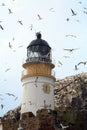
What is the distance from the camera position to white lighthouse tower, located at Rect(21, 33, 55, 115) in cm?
5534

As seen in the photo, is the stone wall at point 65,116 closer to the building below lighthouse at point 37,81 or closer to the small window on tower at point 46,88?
the building below lighthouse at point 37,81

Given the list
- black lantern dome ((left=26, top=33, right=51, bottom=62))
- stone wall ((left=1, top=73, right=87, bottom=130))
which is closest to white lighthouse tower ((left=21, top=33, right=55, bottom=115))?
black lantern dome ((left=26, top=33, right=51, bottom=62))

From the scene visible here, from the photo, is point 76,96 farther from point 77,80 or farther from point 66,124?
point 66,124

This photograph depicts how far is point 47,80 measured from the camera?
56469mm

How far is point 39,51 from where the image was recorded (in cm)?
5703

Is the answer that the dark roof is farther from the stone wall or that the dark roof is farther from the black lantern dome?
the stone wall

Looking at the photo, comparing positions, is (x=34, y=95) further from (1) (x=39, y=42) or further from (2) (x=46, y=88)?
(1) (x=39, y=42)

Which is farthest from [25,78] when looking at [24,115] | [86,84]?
[86,84]

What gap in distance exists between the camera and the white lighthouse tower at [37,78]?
5534 cm

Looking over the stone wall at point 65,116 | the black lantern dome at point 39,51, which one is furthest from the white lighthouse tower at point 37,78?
the stone wall at point 65,116

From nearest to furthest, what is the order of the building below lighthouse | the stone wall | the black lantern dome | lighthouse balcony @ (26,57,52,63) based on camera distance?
the stone wall, the building below lighthouse, the black lantern dome, lighthouse balcony @ (26,57,52,63)

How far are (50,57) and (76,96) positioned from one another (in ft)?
31.1

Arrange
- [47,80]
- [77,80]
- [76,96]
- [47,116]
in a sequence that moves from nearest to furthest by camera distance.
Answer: [47,116]
[47,80]
[76,96]
[77,80]

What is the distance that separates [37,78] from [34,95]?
193 centimetres
